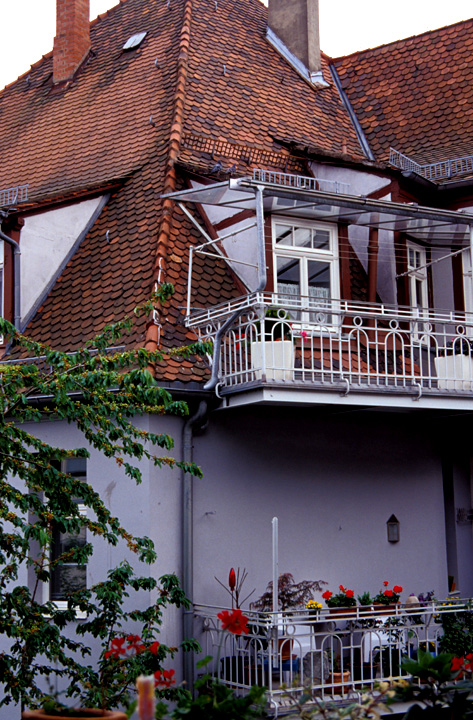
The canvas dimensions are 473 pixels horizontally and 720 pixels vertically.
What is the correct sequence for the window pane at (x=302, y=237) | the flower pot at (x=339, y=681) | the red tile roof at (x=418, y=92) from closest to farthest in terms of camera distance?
the flower pot at (x=339, y=681) < the window pane at (x=302, y=237) < the red tile roof at (x=418, y=92)

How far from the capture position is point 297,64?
60.1 feet

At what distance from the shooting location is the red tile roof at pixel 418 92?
16797 millimetres

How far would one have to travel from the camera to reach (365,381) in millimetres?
12562

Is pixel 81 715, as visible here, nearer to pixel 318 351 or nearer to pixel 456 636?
pixel 456 636

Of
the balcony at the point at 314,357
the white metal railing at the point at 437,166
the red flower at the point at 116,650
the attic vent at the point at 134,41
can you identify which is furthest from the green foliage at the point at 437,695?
the attic vent at the point at 134,41

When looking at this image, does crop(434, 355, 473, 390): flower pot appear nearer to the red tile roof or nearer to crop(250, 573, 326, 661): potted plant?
crop(250, 573, 326, 661): potted plant

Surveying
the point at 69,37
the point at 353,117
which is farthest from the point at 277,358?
the point at 69,37

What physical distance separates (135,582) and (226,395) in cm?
265

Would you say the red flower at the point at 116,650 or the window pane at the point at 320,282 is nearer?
the red flower at the point at 116,650

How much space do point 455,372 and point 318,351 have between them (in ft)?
5.75

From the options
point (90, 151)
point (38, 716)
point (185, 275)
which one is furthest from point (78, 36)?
point (38, 716)

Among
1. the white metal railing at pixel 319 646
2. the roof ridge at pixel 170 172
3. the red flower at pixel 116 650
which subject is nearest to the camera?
the red flower at pixel 116 650

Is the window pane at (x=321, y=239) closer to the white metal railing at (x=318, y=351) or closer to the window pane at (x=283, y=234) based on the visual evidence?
the window pane at (x=283, y=234)

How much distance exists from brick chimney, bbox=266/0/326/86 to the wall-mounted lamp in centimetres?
811
